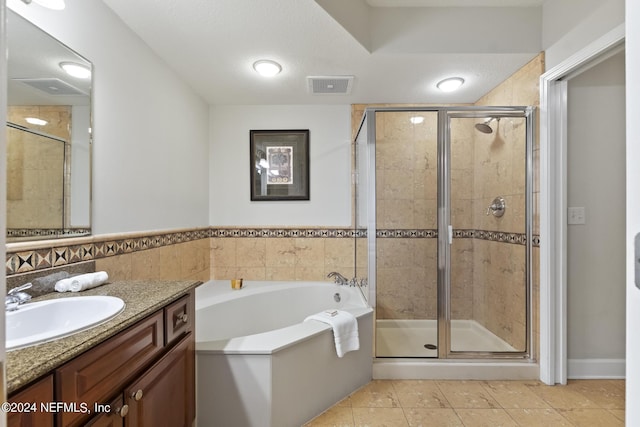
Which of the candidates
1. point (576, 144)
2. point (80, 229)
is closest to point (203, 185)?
point (80, 229)

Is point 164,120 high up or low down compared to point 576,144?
up

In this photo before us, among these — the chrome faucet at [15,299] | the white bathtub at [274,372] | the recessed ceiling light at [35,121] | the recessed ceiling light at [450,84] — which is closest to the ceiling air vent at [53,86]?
the recessed ceiling light at [35,121]

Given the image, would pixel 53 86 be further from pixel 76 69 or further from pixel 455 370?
pixel 455 370

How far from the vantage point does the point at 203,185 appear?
9.18 ft

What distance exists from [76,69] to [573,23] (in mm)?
2665

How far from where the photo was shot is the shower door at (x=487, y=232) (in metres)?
2.20

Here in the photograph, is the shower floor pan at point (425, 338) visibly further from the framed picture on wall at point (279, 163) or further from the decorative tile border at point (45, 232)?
the decorative tile border at point (45, 232)

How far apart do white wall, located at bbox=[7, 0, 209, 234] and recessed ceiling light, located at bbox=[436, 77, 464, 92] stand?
2049mm

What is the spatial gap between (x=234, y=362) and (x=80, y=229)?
0.96 m

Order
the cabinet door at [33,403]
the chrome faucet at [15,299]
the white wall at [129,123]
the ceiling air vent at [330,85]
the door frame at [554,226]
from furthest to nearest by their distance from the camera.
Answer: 1. the ceiling air vent at [330,85]
2. the door frame at [554,226]
3. the white wall at [129,123]
4. the chrome faucet at [15,299]
5. the cabinet door at [33,403]

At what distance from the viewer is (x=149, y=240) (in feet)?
6.30

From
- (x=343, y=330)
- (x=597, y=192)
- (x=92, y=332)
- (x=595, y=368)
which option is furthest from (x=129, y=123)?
(x=595, y=368)

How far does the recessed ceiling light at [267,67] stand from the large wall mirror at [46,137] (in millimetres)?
1008

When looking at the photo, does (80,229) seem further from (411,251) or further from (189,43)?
(411,251)
